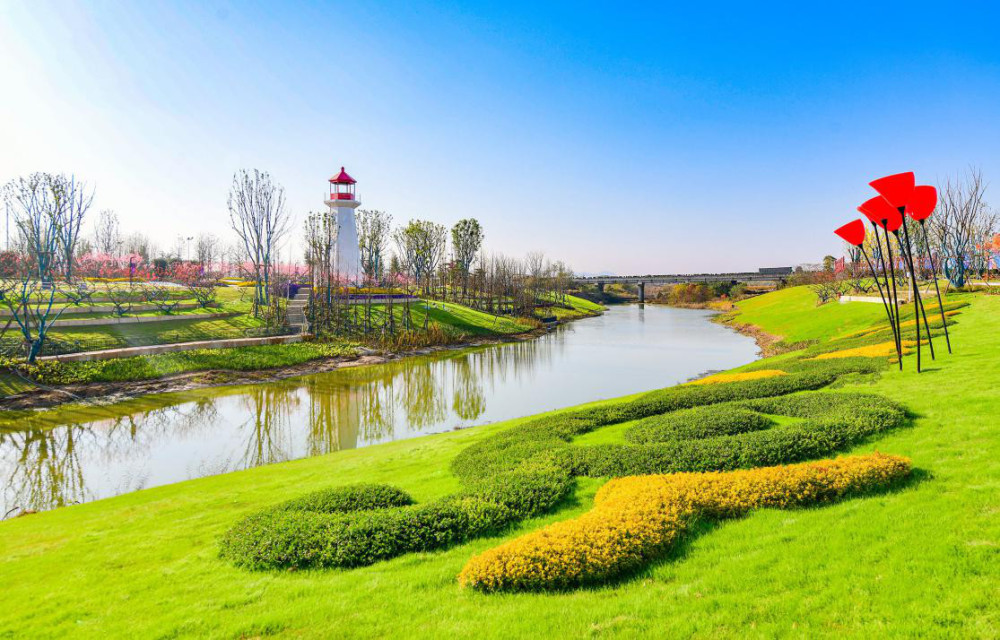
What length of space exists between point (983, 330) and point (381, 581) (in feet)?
73.1

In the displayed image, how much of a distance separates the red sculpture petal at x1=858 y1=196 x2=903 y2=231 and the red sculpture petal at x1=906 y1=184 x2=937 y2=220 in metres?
0.41

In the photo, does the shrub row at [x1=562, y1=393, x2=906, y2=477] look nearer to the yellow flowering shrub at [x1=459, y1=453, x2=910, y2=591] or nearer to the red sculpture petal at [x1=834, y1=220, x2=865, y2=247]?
the yellow flowering shrub at [x1=459, y1=453, x2=910, y2=591]

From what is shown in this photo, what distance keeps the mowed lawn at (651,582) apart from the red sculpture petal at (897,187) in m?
4.89

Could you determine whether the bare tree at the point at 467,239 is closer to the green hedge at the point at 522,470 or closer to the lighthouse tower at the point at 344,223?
the lighthouse tower at the point at 344,223

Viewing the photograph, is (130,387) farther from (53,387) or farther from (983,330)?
(983,330)

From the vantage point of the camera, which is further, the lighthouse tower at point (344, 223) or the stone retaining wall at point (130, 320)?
the lighthouse tower at point (344, 223)

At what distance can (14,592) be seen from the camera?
6.48 meters

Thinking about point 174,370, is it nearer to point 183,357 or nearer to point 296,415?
point 183,357

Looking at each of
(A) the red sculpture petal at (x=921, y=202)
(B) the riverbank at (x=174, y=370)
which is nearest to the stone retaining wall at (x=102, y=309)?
(B) the riverbank at (x=174, y=370)

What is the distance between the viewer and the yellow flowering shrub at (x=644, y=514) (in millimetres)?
5352

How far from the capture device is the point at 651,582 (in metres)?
5.18

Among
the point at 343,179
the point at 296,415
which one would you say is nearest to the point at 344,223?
the point at 343,179

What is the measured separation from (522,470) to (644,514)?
3.13 m

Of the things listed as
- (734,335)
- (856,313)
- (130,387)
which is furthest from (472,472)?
(734,335)
